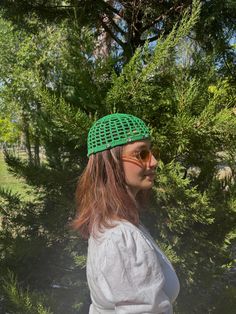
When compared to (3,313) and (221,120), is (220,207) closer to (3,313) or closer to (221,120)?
(221,120)

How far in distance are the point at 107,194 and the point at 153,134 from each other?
4.17ft

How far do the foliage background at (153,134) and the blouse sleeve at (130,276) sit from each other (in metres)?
1.29

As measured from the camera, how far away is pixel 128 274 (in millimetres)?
1210

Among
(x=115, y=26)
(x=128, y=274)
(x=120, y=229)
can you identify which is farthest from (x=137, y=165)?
(x=115, y=26)

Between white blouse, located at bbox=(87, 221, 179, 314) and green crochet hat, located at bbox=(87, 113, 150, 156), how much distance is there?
294mm

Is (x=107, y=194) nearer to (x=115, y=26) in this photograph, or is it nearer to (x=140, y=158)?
(x=140, y=158)

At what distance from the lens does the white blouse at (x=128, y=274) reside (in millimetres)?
1211

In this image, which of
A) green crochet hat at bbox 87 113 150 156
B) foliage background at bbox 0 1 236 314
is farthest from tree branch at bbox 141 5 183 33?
green crochet hat at bbox 87 113 150 156

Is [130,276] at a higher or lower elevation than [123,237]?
lower

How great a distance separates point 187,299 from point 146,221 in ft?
2.19

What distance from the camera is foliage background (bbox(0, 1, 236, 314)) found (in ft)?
8.46

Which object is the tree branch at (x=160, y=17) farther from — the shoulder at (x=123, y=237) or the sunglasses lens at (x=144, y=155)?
the shoulder at (x=123, y=237)

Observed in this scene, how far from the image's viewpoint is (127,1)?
314 centimetres

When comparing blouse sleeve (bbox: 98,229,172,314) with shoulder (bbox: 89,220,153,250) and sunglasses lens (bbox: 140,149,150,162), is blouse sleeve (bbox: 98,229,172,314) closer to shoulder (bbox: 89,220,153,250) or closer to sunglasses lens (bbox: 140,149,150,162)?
shoulder (bbox: 89,220,153,250)
